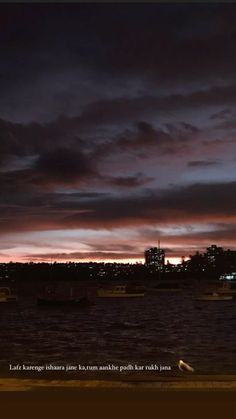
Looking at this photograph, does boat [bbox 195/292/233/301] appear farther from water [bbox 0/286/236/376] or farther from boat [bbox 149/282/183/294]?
boat [bbox 149/282/183/294]

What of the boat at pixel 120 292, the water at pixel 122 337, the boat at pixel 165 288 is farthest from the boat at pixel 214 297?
the boat at pixel 165 288

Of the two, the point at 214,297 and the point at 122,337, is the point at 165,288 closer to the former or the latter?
the point at 214,297

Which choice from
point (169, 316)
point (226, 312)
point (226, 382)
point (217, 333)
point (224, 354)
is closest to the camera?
point (226, 382)

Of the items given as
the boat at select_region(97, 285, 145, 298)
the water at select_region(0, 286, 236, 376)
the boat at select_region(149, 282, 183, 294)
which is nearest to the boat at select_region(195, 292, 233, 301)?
the water at select_region(0, 286, 236, 376)

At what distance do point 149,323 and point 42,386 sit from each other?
36778mm

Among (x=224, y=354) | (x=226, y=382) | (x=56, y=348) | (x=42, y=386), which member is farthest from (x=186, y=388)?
(x=56, y=348)

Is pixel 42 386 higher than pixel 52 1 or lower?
lower

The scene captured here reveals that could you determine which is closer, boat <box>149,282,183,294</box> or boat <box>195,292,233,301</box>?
boat <box>195,292,233,301</box>

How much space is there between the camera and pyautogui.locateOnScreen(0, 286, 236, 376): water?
2333cm

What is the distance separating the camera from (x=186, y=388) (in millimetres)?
4352

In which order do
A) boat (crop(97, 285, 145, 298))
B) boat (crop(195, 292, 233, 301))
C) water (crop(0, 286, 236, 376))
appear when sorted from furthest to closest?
boat (crop(97, 285, 145, 298))
boat (crop(195, 292, 233, 301))
water (crop(0, 286, 236, 376))

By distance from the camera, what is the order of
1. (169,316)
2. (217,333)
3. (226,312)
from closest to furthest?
(217,333)
(169,316)
(226,312)

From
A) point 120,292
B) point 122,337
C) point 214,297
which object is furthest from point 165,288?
point 122,337

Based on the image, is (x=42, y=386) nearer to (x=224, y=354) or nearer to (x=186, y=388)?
(x=186, y=388)
